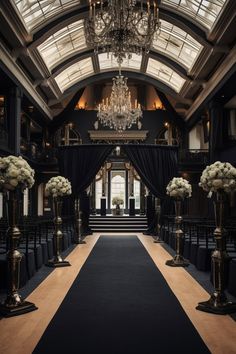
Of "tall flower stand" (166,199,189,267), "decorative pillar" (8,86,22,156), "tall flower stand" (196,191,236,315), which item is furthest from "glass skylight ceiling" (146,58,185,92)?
"tall flower stand" (196,191,236,315)

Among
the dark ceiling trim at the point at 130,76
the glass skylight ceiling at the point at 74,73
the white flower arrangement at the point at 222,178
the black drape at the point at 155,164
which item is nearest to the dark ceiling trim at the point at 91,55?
the glass skylight ceiling at the point at 74,73

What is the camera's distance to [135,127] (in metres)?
25.3

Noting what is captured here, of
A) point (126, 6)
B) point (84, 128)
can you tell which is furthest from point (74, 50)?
point (126, 6)

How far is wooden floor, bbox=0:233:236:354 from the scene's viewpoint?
12.4 feet

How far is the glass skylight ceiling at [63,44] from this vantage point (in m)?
16.5

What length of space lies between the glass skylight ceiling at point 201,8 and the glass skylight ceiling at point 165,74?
5.83 m

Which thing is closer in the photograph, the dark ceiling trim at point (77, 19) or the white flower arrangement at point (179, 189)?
the white flower arrangement at point (179, 189)

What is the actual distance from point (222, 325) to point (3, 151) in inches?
446

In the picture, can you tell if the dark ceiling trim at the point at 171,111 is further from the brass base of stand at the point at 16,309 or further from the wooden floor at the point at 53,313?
the brass base of stand at the point at 16,309

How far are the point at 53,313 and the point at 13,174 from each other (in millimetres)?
1810

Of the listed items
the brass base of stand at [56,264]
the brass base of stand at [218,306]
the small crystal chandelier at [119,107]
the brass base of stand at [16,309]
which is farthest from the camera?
the small crystal chandelier at [119,107]

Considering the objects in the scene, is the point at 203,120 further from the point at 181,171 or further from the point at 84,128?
the point at 84,128

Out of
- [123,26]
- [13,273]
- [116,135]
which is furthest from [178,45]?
[13,273]

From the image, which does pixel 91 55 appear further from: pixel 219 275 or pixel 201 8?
pixel 219 275
